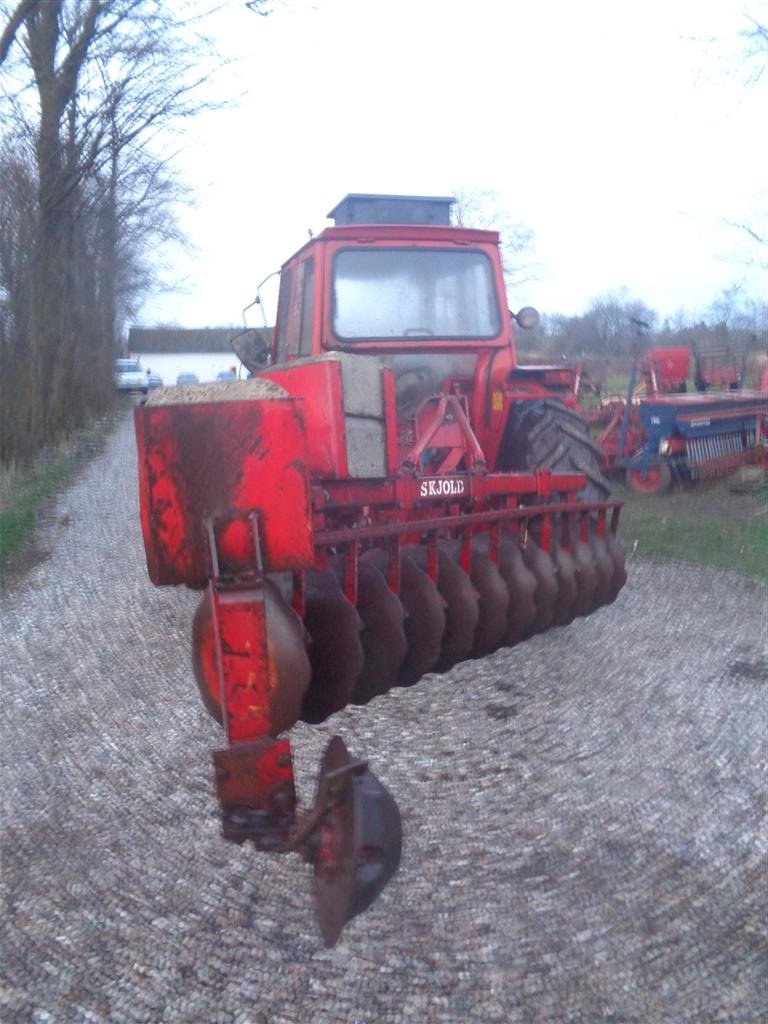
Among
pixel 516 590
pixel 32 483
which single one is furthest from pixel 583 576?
pixel 32 483

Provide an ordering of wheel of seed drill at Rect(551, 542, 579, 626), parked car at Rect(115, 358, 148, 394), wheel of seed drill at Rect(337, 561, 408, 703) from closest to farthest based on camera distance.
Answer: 1. wheel of seed drill at Rect(337, 561, 408, 703)
2. wheel of seed drill at Rect(551, 542, 579, 626)
3. parked car at Rect(115, 358, 148, 394)

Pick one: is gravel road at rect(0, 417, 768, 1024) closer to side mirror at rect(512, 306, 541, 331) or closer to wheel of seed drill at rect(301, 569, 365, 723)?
wheel of seed drill at rect(301, 569, 365, 723)

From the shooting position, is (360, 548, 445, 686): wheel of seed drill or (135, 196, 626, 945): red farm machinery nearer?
(135, 196, 626, 945): red farm machinery

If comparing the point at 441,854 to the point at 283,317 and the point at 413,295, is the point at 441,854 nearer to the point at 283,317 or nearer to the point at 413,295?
the point at 413,295

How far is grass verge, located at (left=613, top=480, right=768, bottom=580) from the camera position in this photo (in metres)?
7.52

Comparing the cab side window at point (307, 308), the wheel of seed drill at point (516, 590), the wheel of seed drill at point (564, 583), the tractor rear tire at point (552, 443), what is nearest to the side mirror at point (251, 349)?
the cab side window at point (307, 308)

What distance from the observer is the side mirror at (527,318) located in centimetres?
531

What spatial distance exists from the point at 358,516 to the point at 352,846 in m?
1.40

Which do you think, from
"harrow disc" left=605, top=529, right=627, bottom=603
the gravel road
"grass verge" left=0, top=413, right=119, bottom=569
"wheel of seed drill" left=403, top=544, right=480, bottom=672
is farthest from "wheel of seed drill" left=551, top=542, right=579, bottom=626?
"grass verge" left=0, top=413, right=119, bottom=569

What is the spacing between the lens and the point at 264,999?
248 cm

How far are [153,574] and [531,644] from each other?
3.23 meters

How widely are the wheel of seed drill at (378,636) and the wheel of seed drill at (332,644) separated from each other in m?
0.15

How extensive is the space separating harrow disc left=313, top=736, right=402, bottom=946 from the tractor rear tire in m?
2.71

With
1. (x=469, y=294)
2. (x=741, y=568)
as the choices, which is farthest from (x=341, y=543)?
(x=741, y=568)
